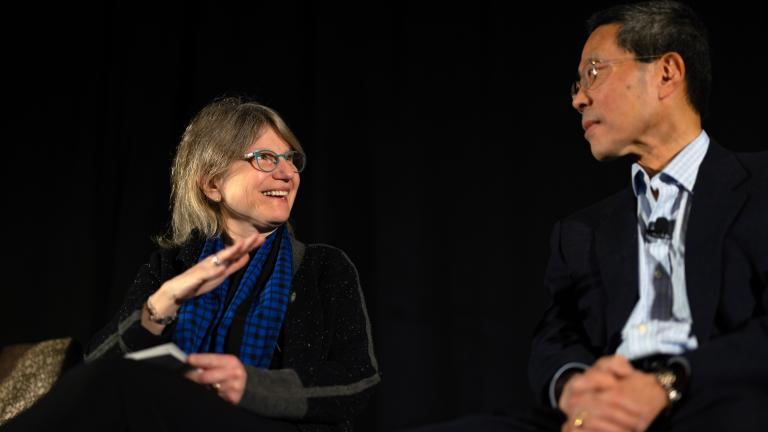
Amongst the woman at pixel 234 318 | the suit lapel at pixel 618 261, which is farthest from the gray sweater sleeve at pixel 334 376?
the suit lapel at pixel 618 261

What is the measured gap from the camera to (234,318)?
219cm

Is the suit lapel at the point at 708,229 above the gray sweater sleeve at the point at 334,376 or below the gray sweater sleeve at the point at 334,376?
above

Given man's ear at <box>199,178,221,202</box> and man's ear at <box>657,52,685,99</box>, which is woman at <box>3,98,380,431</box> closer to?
man's ear at <box>199,178,221,202</box>

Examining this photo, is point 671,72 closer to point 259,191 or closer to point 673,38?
point 673,38

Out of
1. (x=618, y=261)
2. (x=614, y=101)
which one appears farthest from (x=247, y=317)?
(x=614, y=101)

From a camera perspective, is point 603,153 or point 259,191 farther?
point 259,191

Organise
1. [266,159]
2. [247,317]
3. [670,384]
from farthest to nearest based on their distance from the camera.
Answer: [266,159] < [247,317] < [670,384]

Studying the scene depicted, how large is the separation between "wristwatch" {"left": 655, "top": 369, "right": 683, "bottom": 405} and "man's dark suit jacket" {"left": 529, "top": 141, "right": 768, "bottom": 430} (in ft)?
0.07

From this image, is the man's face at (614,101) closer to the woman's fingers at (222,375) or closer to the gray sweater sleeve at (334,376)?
the gray sweater sleeve at (334,376)

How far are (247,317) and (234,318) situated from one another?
36 millimetres

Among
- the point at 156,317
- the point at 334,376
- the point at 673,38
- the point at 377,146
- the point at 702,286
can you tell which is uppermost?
the point at 673,38

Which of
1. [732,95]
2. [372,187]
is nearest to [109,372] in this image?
[372,187]

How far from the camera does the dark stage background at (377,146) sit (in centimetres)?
297

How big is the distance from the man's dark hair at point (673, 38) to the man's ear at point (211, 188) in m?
1.04
